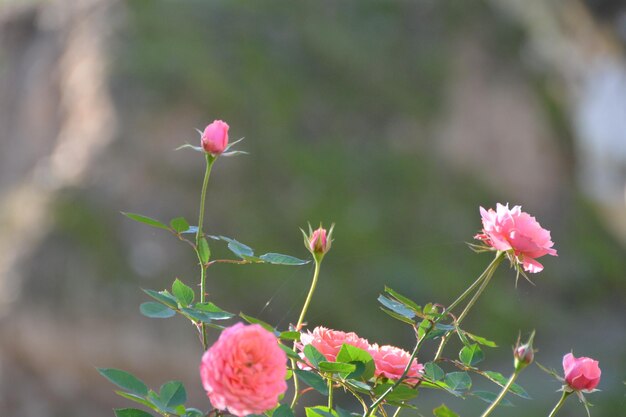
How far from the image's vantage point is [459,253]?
19.3 ft

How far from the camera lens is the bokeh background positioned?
16.6 ft

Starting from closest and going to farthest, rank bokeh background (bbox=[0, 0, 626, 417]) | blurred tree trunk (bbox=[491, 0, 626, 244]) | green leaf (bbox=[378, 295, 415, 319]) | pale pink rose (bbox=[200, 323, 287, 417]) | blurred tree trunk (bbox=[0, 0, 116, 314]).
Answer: pale pink rose (bbox=[200, 323, 287, 417]) → green leaf (bbox=[378, 295, 415, 319]) → bokeh background (bbox=[0, 0, 626, 417]) → blurred tree trunk (bbox=[0, 0, 116, 314]) → blurred tree trunk (bbox=[491, 0, 626, 244])

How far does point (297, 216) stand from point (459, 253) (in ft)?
3.23

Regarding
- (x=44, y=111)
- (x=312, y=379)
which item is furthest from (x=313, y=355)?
(x=44, y=111)

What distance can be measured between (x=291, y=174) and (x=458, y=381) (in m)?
4.80

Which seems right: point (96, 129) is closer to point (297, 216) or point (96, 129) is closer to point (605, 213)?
point (297, 216)

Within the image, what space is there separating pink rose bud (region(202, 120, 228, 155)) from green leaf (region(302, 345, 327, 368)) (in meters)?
0.26

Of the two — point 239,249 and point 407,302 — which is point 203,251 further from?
point 407,302

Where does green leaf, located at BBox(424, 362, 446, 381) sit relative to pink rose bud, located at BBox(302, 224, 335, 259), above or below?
below

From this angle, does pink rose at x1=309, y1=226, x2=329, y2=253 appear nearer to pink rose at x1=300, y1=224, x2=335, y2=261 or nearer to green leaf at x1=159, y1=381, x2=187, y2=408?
pink rose at x1=300, y1=224, x2=335, y2=261

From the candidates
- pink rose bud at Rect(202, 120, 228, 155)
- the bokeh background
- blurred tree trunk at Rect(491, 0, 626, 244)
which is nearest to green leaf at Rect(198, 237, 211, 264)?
pink rose bud at Rect(202, 120, 228, 155)

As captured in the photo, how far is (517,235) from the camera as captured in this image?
1.11 metres

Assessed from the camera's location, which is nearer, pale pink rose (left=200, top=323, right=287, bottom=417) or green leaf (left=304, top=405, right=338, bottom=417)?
pale pink rose (left=200, top=323, right=287, bottom=417)

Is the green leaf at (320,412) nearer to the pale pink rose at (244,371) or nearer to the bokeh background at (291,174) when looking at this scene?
the pale pink rose at (244,371)
